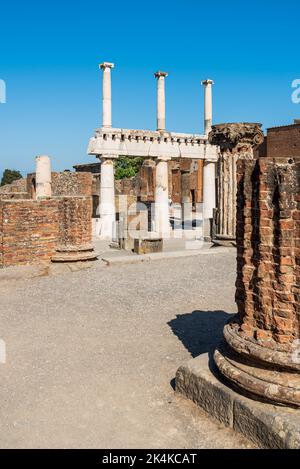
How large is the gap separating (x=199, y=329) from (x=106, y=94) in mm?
16349

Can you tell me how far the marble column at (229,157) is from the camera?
1096 centimetres

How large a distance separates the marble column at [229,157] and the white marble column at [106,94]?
8755 millimetres

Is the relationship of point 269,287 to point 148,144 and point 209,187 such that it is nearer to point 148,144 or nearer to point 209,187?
point 148,144

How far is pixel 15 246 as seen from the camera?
28.6 feet

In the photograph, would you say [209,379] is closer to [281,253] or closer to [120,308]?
[281,253]

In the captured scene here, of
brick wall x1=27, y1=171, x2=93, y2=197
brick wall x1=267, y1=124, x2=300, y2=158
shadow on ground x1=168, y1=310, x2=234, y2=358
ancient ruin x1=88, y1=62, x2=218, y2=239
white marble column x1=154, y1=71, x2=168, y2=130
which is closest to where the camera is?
shadow on ground x1=168, y1=310, x2=234, y2=358

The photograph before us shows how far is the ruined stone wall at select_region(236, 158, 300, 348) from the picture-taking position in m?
3.15

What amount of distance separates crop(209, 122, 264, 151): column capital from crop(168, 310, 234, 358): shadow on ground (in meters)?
6.20

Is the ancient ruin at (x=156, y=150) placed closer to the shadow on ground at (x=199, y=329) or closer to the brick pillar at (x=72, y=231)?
the brick pillar at (x=72, y=231)

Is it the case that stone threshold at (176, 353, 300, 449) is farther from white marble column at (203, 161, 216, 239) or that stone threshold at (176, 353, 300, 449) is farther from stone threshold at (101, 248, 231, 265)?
white marble column at (203, 161, 216, 239)

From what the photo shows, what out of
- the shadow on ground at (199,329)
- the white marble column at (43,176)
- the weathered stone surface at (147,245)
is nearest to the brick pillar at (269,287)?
the shadow on ground at (199,329)

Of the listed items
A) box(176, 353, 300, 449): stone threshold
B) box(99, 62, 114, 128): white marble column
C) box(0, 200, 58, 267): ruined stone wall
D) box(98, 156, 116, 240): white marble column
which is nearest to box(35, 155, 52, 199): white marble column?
box(0, 200, 58, 267): ruined stone wall

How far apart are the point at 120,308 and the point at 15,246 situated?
3445 millimetres
